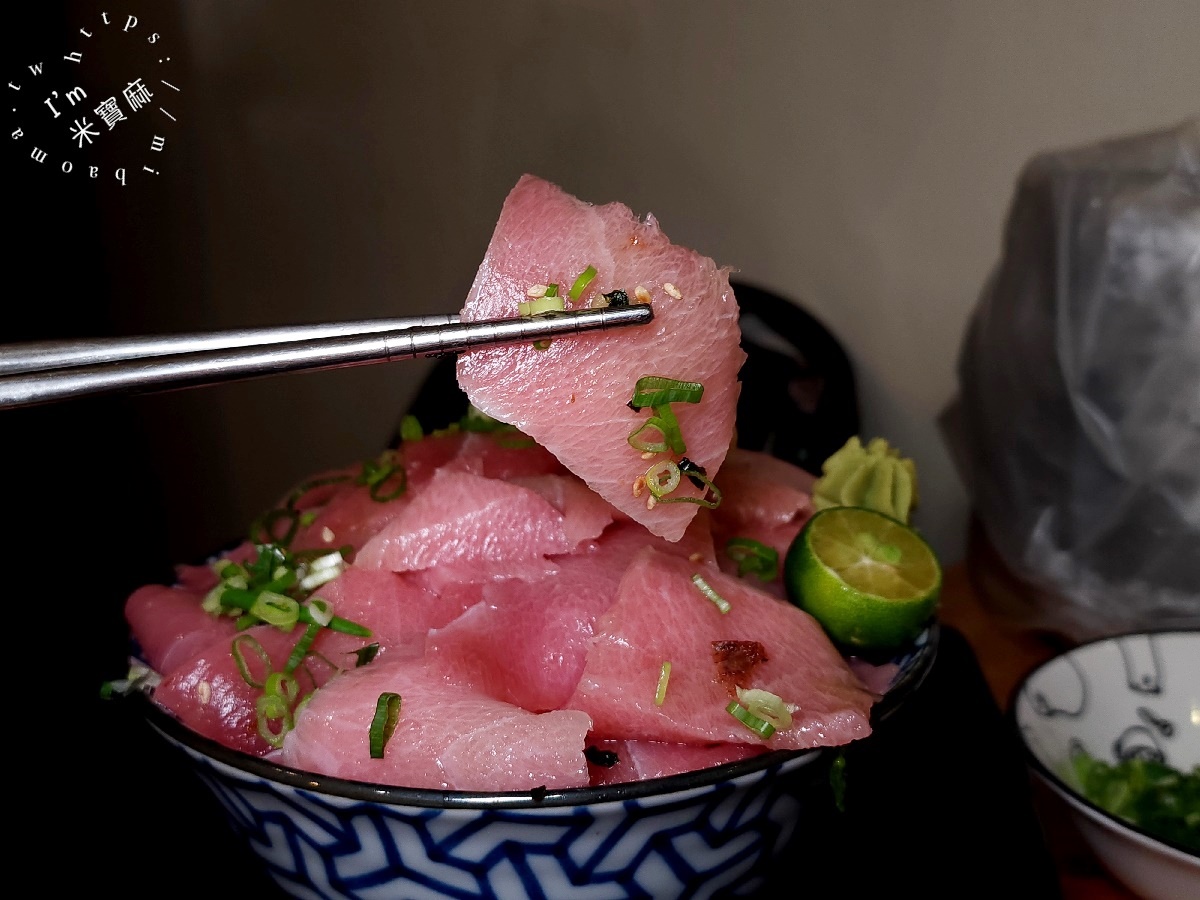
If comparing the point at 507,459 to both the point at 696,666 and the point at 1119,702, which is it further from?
the point at 1119,702

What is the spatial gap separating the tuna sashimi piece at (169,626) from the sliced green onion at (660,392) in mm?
435

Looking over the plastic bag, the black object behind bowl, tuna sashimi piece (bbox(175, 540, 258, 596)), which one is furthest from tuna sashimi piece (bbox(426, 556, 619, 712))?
the black object behind bowl

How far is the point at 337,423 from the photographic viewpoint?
2.66 meters

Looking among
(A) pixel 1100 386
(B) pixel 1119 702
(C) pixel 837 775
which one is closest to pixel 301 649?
(C) pixel 837 775

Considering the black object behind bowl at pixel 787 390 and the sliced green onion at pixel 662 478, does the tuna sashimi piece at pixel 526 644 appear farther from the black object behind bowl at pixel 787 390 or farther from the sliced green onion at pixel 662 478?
the black object behind bowl at pixel 787 390

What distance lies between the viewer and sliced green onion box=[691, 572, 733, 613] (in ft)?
2.47

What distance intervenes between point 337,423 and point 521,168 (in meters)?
1.01

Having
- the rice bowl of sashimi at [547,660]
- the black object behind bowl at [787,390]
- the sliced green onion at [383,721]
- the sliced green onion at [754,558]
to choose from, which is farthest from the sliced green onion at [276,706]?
the black object behind bowl at [787,390]

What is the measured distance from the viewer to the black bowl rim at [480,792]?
58cm

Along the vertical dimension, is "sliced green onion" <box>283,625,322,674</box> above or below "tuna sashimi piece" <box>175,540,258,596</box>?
above

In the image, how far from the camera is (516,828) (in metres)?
0.60

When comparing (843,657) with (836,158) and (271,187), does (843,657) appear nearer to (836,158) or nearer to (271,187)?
(836,158)

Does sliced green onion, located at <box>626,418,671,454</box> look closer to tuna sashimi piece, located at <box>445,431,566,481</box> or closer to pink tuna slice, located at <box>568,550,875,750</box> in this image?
pink tuna slice, located at <box>568,550,875,750</box>

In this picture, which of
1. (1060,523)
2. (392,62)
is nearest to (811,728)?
(1060,523)
